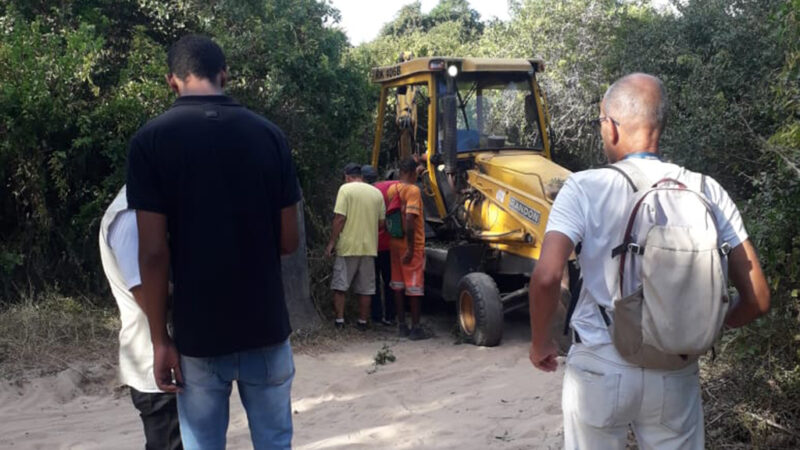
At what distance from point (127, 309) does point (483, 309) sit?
4772mm

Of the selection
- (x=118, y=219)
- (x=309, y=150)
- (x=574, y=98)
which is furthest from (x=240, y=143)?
(x=574, y=98)

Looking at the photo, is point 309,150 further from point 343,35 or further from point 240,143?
point 240,143

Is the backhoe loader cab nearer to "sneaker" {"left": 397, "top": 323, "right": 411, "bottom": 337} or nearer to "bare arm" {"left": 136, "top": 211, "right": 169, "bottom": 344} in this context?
"sneaker" {"left": 397, "top": 323, "right": 411, "bottom": 337}

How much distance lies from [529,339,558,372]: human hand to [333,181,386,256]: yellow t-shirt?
19.2 feet

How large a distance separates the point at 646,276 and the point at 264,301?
4.28 ft

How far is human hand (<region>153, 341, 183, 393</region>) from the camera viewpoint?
115 inches

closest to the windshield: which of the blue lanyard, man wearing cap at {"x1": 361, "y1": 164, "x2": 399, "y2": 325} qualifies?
man wearing cap at {"x1": 361, "y1": 164, "x2": 399, "y2": 325}

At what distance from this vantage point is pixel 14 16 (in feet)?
29.3

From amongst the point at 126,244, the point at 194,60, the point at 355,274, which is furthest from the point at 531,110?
the point at 194,60

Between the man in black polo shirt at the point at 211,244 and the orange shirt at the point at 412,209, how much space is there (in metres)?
5.40

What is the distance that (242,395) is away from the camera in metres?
3.15

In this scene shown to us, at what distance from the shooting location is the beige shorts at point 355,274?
8.73m

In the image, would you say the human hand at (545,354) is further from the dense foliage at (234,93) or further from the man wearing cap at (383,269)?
the man wearing cap at (383,269)

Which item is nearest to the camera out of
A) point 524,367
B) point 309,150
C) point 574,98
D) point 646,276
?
point 646,276
